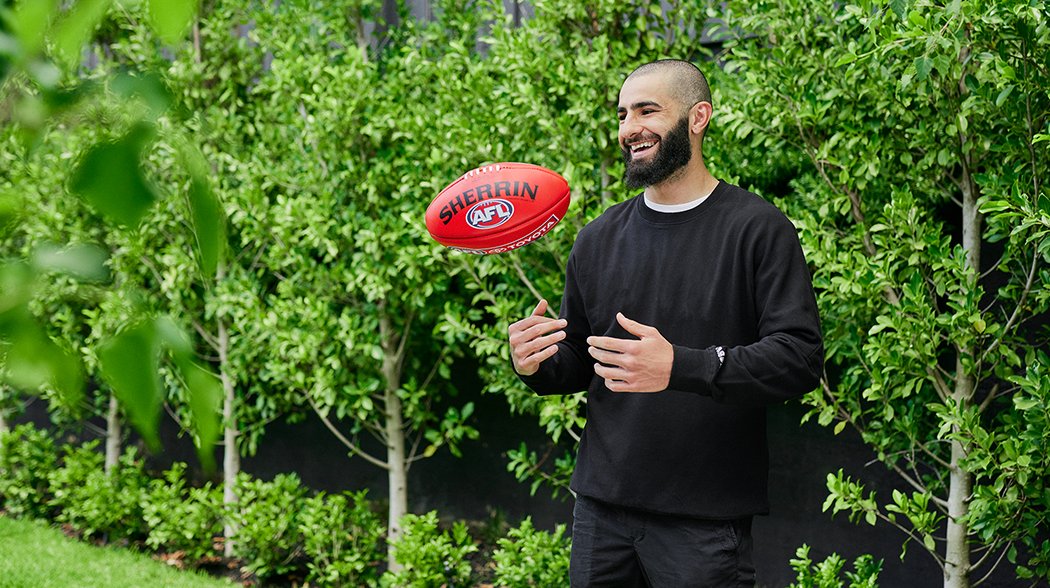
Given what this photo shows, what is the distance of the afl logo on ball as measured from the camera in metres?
3.40

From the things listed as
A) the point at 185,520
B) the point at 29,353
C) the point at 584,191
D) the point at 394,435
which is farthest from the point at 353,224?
the point at 29,353

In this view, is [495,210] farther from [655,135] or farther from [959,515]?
[959,515]

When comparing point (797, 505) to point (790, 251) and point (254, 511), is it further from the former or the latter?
point (254, 511)

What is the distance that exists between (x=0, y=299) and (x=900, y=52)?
342cm

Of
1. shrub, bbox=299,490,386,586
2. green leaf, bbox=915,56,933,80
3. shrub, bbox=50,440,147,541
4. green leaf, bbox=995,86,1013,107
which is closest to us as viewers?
green leaf, bbox=915,56,933,80

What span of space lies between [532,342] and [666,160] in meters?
0.67

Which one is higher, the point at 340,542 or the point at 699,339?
the point at 699,339

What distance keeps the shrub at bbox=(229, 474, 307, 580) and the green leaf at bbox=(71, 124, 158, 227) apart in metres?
5.76

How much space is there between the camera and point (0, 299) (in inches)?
25.7

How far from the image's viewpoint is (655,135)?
301 centimetres

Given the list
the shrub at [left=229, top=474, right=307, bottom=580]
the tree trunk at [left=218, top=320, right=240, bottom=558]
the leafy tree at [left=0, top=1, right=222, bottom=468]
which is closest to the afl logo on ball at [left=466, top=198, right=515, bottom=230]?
the leafy tree at [left=0, top=1, right=222, bottom=468]

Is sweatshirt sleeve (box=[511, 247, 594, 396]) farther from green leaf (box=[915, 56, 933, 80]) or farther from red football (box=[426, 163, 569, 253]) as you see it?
green leaf (box=[915, 56, 933, 80])

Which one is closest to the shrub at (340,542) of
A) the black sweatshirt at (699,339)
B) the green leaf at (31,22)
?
the black sweatshirt at (699,339)

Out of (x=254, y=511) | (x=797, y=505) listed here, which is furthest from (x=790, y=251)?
(x=254, y=511)
